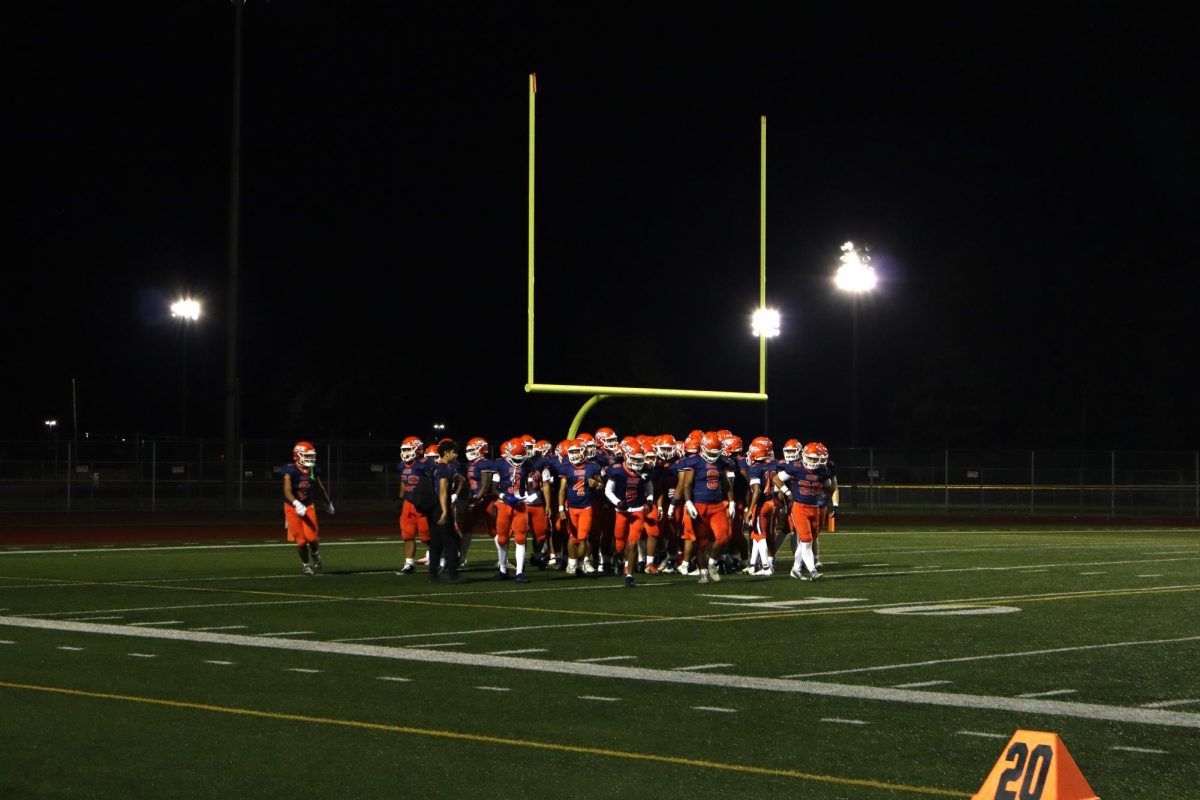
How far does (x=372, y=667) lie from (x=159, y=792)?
153 inches

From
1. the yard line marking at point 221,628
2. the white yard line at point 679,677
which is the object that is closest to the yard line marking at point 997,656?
the white yard line at point 679,677

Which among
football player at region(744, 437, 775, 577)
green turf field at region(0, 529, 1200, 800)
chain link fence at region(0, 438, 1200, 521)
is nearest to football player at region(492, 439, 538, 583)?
green turf field at region(0, 529, 1200, 800)

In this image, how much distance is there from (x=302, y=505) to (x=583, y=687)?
33.1 ft

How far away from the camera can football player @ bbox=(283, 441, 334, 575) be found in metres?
19.2

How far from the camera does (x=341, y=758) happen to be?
24.4ft

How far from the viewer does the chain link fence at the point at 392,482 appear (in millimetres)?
41312

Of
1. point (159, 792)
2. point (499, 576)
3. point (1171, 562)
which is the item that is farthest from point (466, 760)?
point (1171, 562)

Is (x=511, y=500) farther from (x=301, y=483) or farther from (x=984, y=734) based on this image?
(x=984, y=734)

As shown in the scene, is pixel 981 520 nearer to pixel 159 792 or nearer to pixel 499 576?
pixel 499 576

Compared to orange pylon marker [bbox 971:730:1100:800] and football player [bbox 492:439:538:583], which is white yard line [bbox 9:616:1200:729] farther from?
football player [bbox 492:439:538:583]

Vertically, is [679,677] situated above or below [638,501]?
below

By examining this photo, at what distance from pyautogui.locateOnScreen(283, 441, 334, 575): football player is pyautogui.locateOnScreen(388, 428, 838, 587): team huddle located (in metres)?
1.14

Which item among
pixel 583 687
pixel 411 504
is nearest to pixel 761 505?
pixel 411 504

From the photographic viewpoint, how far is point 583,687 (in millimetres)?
9719
